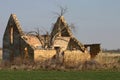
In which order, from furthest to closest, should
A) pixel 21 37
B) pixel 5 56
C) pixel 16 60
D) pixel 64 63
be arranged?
pixel 5 56
pixel 21 37
pixel 16 60
pixel 64 63

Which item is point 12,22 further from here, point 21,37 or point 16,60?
point 16,60

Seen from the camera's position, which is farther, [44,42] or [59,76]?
[44,42]

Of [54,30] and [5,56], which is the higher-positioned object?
[54,30]

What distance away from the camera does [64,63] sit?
38.8 m

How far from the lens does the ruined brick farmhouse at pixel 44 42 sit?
46.9m

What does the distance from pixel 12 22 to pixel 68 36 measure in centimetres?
797

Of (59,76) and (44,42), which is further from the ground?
(44,42)

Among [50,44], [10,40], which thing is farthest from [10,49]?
[50,44]

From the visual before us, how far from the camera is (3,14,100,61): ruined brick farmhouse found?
46.9 m

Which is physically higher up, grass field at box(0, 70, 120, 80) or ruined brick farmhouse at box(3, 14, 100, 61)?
ruined brick farmhouse at box(3, 14, 100, 61)

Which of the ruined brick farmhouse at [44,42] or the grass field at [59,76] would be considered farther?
the ruined brick farmhouse at [44,42]

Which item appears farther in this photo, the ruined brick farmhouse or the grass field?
the ruined brick farmhouse

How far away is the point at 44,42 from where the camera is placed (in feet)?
164

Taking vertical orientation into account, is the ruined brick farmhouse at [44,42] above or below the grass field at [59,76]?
above
